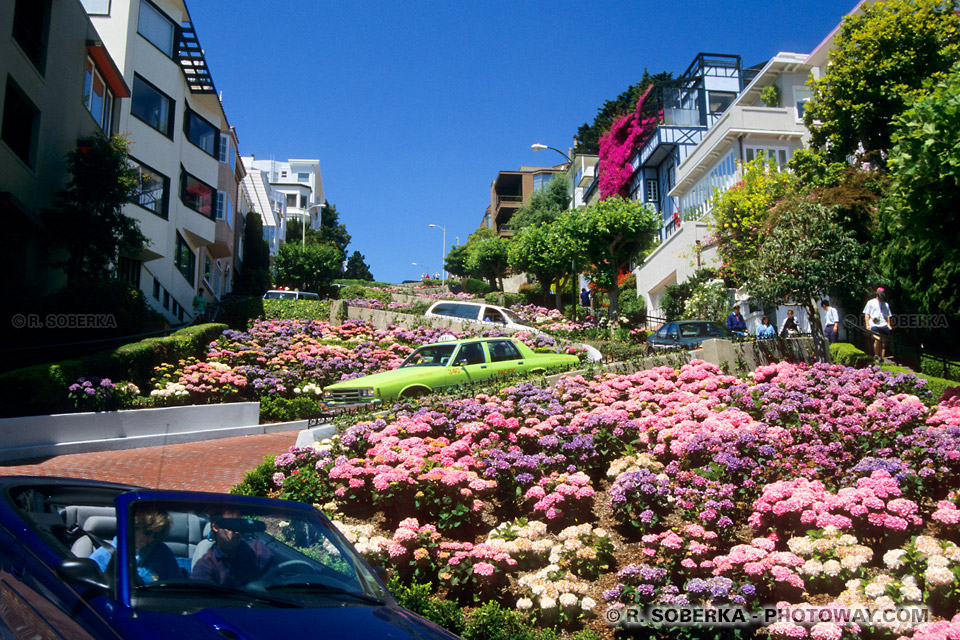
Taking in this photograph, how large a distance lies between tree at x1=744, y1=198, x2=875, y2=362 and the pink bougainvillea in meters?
29.9

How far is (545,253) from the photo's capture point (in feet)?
131

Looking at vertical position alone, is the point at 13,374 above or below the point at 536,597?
above

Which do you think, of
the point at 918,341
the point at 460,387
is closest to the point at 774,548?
the point at 460,387

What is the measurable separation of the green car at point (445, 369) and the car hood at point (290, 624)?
9.90 meters

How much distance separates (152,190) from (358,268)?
7972 centimetres

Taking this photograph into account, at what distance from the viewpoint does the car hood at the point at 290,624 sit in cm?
305

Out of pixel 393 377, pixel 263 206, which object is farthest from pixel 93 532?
pixel 263 206

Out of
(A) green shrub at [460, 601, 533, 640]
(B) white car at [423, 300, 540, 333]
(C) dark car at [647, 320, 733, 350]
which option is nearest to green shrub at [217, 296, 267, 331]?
(B) white car at [423, 300, 540, 333]

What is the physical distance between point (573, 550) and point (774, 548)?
71.8 inches

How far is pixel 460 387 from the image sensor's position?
1399 centimetres

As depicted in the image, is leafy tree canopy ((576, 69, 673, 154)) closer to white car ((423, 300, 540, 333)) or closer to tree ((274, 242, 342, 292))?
tree ((274, 242, 342, 292))

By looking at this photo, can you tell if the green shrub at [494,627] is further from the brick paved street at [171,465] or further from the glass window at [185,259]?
the glass window at [185,259]

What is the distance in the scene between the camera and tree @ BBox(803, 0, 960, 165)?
21109 millimetres

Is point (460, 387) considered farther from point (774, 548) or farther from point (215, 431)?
point (774, 548)
